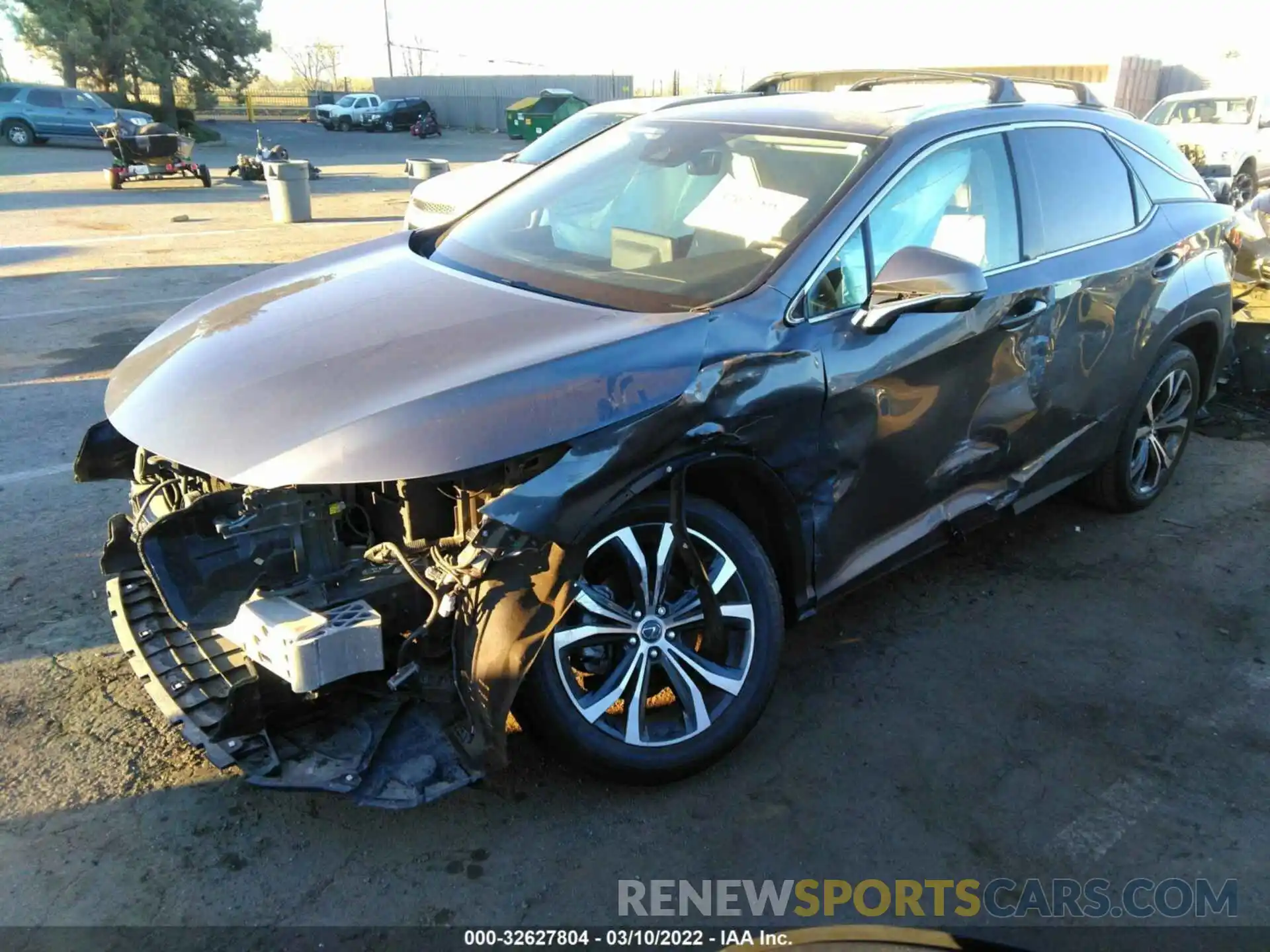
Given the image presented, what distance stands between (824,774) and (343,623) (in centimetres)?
155

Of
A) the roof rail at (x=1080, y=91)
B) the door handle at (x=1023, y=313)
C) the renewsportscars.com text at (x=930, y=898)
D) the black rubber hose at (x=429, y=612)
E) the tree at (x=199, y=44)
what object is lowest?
the renewsportscars.com text at (x=930, y=898)

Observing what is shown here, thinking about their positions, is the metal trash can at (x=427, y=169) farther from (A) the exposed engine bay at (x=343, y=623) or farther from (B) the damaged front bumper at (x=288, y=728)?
(B) the damaged front bumper at (x=288, y=728)

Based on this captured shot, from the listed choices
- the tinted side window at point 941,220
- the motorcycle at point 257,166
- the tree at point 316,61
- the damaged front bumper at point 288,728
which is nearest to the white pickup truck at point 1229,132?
the tinted side window at point 941,220

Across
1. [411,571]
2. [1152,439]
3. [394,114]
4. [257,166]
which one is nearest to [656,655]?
[411,571]

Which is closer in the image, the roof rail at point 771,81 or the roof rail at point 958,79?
the roof rail at point 958,79

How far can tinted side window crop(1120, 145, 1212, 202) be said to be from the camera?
14.2 feet

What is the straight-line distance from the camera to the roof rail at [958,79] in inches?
153

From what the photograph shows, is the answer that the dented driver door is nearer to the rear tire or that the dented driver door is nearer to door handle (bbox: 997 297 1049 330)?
door handle (bbox: 997 297 1049 330)

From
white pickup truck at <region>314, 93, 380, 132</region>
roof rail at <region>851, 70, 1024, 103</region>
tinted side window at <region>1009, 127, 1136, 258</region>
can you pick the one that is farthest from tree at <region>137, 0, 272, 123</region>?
tinted side window at <region>1009, 127, 1136, 258</region>

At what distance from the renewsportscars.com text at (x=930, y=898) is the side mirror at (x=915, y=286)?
5.38 feet

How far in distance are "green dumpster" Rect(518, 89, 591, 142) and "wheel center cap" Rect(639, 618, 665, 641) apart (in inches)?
1325

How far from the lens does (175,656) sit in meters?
2.68

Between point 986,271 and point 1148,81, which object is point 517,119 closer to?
point 1148,81

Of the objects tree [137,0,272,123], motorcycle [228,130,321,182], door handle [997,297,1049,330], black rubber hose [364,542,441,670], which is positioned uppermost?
tree [137,0,272,123]
